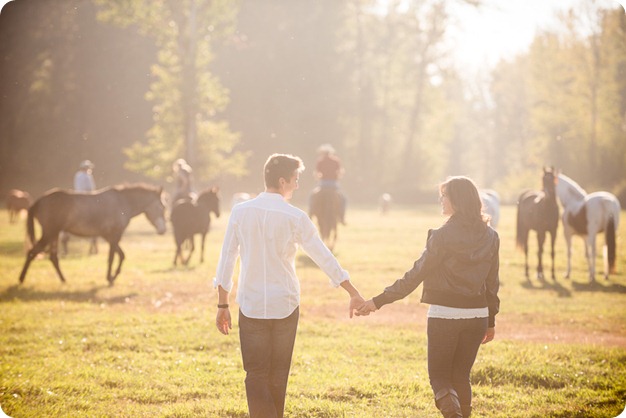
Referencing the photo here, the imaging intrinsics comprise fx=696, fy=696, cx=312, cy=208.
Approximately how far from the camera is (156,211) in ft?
50.2

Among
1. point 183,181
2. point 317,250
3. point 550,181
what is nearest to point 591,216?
point 550,181

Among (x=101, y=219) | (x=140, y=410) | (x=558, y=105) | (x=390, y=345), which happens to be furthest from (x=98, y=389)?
(x=558, y=105)

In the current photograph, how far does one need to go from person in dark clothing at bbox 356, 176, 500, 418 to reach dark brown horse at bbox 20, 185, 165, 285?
1049 cm

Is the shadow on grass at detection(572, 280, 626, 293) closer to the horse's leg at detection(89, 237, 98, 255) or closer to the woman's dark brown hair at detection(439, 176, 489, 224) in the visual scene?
the woman's dark brown hair at detection(439, 176, 489, 224)

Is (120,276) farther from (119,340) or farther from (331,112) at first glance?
(331,112)

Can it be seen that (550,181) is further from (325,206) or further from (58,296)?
(58,296)

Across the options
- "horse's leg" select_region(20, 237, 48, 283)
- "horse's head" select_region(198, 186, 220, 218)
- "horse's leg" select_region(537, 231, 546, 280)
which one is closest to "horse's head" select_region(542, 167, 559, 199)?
"horse's leg" select_region(537, 231, 546, 280)

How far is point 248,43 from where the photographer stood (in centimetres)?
4803

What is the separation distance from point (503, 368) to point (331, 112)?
151 ft

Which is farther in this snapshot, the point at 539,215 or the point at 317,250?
→ the point at 539,215

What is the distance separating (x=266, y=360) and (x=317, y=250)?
871mm

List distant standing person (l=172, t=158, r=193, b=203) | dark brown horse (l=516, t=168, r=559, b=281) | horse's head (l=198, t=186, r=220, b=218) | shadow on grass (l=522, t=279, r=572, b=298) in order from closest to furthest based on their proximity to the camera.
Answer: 1. shadow on grass (l=522, t=279, r=572, b=298)
2. dark brown horse (l=516, t=168, r=559, b=281)
3. horse's head (l=198, t=186, r=220, b=218)
4. distant standing person (l=172, t=158, r=193, b=203)

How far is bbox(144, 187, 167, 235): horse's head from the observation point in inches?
598

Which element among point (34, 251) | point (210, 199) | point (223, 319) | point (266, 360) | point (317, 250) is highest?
point (317, 250)
